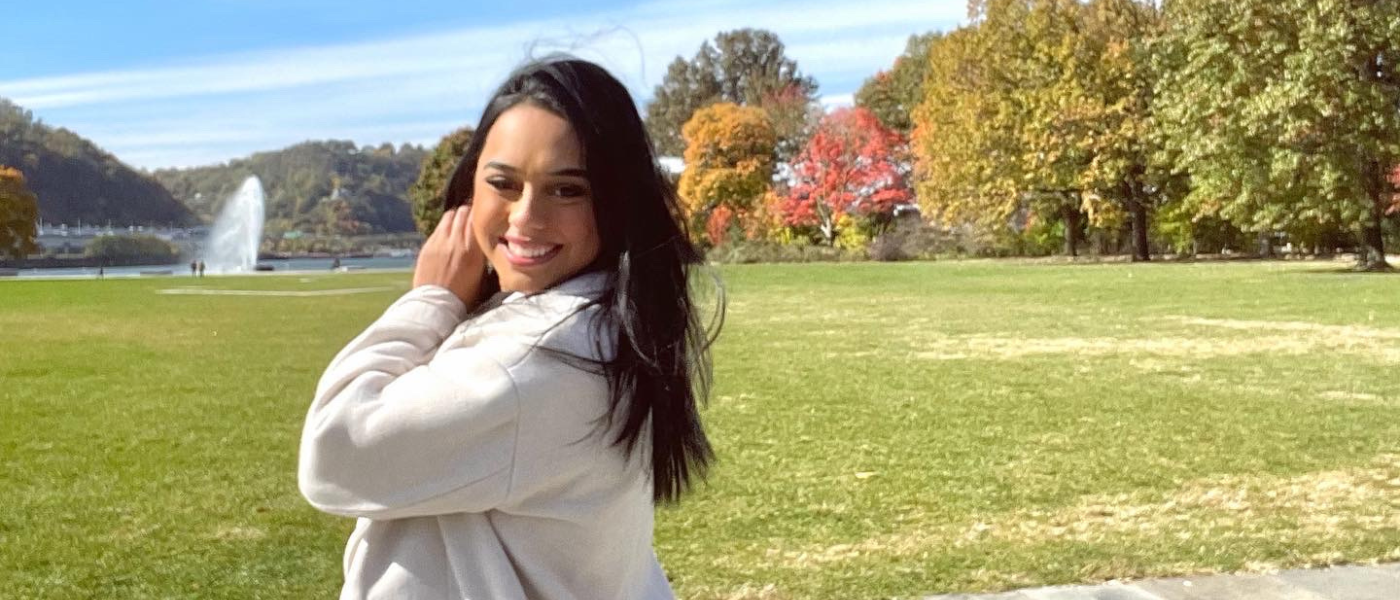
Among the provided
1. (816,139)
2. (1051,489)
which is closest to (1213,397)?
(1051,489)

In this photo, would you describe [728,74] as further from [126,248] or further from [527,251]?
[527,251]

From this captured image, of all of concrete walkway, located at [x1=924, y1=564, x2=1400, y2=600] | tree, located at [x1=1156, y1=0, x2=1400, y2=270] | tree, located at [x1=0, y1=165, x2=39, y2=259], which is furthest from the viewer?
tree, located at [x1=1156, y1=0, x2=1400, y2=270]

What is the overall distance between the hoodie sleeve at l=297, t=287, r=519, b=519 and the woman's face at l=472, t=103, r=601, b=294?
0.12 m

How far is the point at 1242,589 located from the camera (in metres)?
3.59

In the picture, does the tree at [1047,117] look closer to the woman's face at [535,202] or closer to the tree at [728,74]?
the tree at [728,74]

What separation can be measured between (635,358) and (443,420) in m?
0.18

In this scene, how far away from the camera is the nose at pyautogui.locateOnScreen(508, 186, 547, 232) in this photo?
1.21m

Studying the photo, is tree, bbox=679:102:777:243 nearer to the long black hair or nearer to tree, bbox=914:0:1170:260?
tree, bbox=914:0:1170:260

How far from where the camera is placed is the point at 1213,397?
27.2ft

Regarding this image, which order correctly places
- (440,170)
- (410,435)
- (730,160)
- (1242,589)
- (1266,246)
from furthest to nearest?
(730,160)
(1266,246)
(1242,589)
(440,170)
(410,435)

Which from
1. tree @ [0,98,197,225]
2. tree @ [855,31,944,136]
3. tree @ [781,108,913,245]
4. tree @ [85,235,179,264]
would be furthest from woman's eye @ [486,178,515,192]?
tree @ [855,31,944,136]

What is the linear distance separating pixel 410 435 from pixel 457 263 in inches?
9.0

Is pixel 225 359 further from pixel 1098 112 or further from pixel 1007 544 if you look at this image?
pixel 1098 112

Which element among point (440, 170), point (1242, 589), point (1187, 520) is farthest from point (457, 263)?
point (1187, 520)
